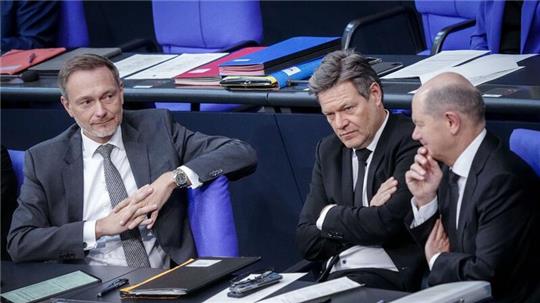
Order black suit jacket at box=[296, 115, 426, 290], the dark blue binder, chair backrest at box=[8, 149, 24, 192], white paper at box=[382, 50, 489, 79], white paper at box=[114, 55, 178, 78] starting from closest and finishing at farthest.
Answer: black suit jacket at box=[296, 115, 426, 290] → chair backrest at box=[8, 149, 24, 192] → white paper at box=[382, 50, 489, 79] → the dark blue binder → white paper at box=[114, 55, 178, 78]

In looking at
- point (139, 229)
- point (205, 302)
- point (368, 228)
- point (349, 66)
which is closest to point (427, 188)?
point (368, 228)

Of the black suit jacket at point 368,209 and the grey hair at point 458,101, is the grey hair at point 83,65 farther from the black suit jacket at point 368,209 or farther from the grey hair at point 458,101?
the grey hair at point 458,101

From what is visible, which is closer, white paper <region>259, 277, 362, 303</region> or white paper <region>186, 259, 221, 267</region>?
white paper <region>259, 277, 362, 303</region>

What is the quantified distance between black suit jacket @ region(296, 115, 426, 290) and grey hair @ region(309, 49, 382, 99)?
16cm

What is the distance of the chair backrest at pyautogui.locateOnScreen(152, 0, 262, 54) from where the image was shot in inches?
225

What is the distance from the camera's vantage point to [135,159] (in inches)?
165

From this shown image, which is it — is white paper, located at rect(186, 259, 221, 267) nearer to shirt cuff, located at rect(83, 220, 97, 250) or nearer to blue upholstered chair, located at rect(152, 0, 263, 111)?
shirt cuff, located at rect(83, 220, 97, 250)

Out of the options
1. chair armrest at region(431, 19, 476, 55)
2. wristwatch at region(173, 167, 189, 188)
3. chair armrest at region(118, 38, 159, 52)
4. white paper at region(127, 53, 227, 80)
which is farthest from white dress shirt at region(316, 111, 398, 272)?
chair armrest at region(118, 38, 159, 52)

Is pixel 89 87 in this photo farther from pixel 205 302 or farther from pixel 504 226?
pixel 504 226

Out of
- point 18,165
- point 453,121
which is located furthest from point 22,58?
point 453,121

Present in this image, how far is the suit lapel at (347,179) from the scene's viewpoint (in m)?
3.90

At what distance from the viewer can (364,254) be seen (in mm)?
3826

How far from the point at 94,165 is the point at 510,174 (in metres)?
1.57

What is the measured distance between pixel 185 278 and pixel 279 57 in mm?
1669
